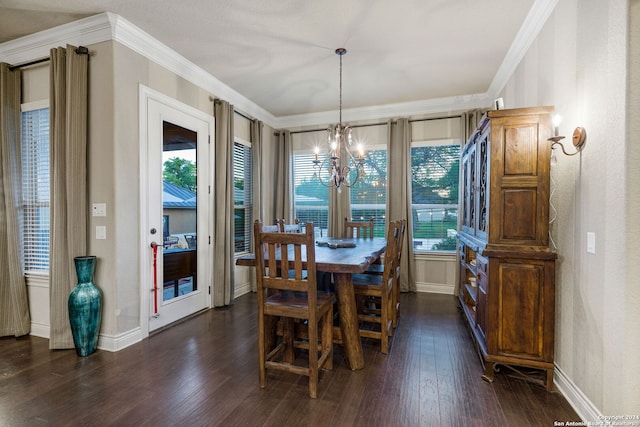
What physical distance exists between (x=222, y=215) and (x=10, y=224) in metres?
2.03

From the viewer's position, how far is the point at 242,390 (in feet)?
6.89

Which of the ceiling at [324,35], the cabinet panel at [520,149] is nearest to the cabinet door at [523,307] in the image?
the cabinet panel at [520,149]

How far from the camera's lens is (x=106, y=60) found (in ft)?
8.84

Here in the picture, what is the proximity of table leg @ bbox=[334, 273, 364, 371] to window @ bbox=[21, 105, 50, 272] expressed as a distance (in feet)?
9.90

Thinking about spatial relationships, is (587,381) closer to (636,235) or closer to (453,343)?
(636,235)

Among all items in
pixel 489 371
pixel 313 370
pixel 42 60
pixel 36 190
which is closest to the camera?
pixel 313 370

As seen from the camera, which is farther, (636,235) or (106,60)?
(106,60)

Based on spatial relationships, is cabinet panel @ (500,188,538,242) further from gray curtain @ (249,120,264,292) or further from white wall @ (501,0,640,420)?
gray curtain @ (249,120,264,292)

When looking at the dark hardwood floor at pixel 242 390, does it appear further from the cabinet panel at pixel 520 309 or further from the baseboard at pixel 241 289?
the baseboard at pixel 241 289

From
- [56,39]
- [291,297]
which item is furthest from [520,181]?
[56,39]

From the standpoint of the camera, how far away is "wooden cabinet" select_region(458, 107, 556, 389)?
6.97 feet

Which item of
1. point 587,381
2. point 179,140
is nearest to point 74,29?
point 179,140

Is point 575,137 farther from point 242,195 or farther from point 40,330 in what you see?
point 40,330

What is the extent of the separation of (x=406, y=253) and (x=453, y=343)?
1.85 metres
